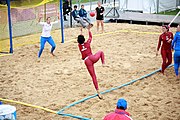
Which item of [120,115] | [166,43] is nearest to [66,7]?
[166,43]

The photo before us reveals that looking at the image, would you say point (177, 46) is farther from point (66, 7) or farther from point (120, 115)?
point (66, 7)

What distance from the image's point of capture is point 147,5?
80.8ft

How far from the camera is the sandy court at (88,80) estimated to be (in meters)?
9.23

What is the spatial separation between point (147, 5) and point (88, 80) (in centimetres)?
1413

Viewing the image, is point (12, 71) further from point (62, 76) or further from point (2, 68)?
point (62, 76)

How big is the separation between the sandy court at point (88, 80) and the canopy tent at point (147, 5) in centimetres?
751

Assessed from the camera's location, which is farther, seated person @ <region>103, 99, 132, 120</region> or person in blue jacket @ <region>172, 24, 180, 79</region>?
person in blue jacket @ <region>172, 24, 180, 79</region>

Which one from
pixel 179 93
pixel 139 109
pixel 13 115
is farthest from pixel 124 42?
pixel 13 115

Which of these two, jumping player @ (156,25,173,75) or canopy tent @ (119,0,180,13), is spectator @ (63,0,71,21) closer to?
canopy tent @ (119,0,180,13)

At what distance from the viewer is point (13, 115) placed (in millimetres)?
7219

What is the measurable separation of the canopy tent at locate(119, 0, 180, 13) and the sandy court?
296 inches

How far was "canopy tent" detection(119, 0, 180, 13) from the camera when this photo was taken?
80.9ft

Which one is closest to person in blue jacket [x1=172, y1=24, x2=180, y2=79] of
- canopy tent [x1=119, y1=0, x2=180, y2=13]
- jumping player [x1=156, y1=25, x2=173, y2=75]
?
jumping player [x1=156, y1=25, x2=173, y2=75]

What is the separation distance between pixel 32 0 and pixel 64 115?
8.96 meters
